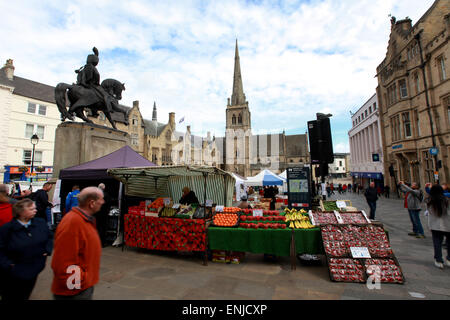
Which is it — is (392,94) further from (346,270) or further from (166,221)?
(166,221)

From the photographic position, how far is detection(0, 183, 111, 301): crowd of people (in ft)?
6.38

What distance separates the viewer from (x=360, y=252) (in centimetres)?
447

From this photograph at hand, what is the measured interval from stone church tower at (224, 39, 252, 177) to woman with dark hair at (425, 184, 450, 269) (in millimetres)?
56734

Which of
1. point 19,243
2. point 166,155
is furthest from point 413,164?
point 166,155

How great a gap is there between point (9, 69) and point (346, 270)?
122ft

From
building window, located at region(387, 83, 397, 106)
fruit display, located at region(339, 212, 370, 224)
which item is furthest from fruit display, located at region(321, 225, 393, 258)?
building window, located at region(387, 83, 397, 106)

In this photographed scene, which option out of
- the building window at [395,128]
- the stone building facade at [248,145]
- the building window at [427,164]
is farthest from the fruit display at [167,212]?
the stone building facade at [248,145]

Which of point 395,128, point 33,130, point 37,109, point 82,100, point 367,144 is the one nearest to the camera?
point 82,100

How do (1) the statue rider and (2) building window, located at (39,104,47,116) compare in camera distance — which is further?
(2) building window, located at (39,104,47,116)

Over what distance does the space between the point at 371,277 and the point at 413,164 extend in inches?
879

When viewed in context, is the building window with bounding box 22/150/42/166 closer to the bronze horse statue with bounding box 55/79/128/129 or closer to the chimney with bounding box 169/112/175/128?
the bronze horse statue with bounding box 55/79/128/129

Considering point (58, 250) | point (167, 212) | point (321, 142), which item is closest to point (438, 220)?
point (321, 142)

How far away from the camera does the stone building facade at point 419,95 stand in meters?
16.5
